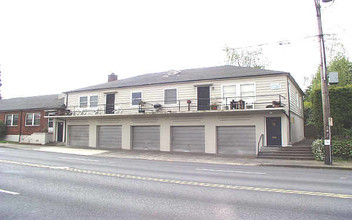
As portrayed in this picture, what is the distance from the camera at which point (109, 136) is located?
80.6 feet

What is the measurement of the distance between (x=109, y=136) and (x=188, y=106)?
29.1 ft

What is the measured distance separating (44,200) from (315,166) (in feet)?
42.6

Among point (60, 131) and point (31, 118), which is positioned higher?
point (31, 118)

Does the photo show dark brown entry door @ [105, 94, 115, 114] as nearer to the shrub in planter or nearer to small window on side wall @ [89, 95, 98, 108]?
small window on side wall @ [89, 95, 98, 108]

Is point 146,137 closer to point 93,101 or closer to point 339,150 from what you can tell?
point 93,101

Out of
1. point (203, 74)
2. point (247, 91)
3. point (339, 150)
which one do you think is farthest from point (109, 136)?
point (339, 150)

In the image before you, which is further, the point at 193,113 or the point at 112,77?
the point at 112,77

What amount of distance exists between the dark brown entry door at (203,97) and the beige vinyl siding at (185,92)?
331mm

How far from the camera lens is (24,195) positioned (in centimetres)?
660

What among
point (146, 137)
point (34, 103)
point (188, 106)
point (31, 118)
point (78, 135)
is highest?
point (34, 103)

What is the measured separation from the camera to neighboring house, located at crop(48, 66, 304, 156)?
61.4ft

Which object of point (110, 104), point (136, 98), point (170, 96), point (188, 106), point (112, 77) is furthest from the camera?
point (112, 77)

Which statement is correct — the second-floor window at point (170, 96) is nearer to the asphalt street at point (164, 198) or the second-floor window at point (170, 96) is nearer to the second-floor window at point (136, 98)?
the second-floor window at point (136, 98)

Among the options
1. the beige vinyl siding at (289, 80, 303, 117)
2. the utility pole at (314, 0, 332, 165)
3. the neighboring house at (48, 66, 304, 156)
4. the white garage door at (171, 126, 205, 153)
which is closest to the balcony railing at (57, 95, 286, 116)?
the neighboring house at (48, 66, 304, 156)
